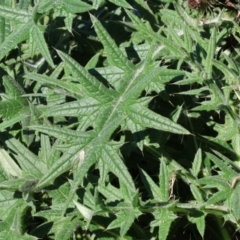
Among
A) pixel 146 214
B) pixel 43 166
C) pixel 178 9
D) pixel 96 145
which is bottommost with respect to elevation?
pixel 146 214

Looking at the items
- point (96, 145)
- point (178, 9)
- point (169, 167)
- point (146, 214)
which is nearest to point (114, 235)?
point (146, 214)

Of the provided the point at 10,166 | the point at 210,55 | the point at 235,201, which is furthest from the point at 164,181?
the point at 10,166

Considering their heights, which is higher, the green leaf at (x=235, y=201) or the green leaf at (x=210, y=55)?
the green leaf at (x=210, y=55)

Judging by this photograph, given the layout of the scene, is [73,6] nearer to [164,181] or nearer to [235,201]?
[164,181]

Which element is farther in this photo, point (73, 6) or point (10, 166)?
point (10, 166)

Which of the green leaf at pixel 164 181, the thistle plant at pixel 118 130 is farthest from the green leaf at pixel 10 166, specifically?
the green leaf at pixel 164 181

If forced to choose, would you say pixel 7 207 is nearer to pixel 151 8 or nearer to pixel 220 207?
pixel 220 207

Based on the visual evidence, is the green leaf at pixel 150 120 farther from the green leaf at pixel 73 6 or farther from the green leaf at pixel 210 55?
the green leaf at pixel 73 6

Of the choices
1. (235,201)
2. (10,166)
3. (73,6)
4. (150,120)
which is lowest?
(235,201)

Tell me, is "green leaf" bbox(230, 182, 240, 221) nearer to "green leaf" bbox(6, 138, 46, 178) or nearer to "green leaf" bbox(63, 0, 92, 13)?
"green leaf" bbox(6, 138, 46, 178)

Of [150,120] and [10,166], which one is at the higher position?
[150,120]

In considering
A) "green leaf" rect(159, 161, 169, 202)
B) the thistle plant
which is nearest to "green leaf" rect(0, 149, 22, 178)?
the thistle plant
